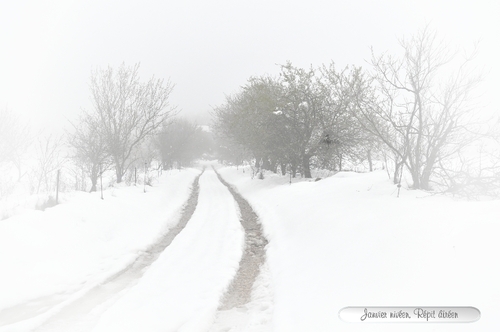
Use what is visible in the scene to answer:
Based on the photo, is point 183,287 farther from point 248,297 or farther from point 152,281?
point 248,297

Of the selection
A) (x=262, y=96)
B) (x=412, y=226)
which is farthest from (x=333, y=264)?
(x=262, y=96)

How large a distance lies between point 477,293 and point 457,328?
1.99ft

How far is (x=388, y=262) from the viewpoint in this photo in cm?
455

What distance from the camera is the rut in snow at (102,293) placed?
3.98 m

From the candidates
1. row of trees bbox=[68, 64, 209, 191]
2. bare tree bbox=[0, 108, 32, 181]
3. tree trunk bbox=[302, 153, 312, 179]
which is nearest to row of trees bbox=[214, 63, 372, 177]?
tree trunk bbox=[302, 153, 312, 179]

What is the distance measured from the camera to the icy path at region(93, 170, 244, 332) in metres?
3.95

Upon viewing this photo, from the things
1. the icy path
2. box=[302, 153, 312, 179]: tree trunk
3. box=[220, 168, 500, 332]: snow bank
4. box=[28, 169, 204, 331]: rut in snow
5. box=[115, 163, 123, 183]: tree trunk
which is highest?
box=[302, 153, 312, 179]: tree trunk

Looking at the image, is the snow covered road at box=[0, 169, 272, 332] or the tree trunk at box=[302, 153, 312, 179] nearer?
the snow covered road at box=[0, 169, 272, 332]

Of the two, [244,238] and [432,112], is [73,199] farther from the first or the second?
[432,112]

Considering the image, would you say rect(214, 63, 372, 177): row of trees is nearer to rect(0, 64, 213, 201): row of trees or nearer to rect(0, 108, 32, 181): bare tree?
rect(0, 64, 213, 201): row of trees

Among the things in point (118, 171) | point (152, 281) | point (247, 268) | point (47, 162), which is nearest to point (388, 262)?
point (247, 268)

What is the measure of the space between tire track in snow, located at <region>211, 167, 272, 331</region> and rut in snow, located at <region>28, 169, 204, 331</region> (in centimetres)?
178

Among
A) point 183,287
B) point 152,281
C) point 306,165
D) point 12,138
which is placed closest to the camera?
point 183,287

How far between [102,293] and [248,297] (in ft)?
7.95
